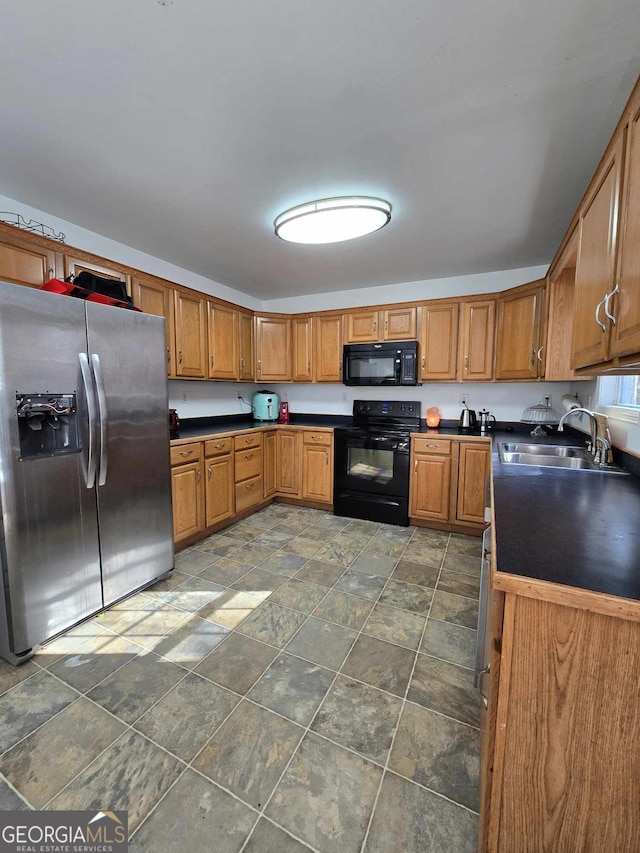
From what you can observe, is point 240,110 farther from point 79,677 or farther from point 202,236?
point 79,677

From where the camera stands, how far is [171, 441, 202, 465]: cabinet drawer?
2.62 m

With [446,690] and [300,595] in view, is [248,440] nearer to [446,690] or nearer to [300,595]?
[300,595]

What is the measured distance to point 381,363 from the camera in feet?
11.7

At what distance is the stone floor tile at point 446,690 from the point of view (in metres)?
1.40

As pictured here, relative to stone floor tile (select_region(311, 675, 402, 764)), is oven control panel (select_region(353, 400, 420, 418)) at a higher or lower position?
higher

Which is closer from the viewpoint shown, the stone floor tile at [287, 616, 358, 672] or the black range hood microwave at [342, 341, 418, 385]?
the stone floor tile at [287, 616, 358, 672]

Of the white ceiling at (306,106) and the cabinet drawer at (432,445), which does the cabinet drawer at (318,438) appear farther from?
the white ceiling at (306,106)

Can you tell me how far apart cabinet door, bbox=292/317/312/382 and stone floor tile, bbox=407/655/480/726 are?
2988 mm

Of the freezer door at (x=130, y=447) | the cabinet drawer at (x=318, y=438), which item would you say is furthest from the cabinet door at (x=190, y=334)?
the cabinet drawer at (x=318, y=438)

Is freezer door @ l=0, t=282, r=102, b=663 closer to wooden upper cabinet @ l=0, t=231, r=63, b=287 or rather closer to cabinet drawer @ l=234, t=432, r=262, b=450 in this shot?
wooden upper cabinet @ l=0, t=231, r=63, b=287

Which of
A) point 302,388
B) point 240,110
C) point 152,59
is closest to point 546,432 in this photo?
point 302,388

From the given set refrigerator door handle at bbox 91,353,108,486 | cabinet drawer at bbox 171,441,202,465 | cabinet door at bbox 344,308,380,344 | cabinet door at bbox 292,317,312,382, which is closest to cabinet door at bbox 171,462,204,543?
cabinet drawer at bbox 171,441,202,465

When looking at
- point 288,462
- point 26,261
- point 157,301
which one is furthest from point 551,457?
point 26,261

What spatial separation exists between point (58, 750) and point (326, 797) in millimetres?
962
